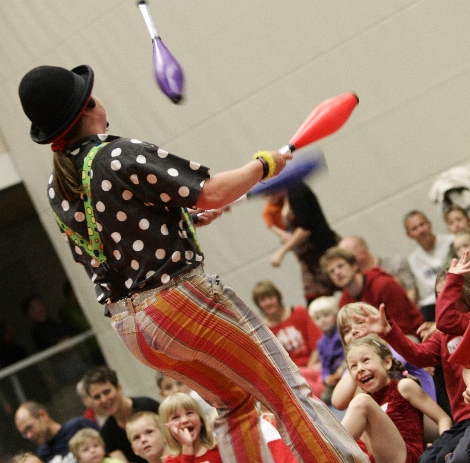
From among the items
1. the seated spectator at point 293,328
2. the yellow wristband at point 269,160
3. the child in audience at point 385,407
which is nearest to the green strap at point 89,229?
the yellow wristband at point 269,160

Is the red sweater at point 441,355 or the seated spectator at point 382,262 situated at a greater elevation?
the seated spectator at point 382,262

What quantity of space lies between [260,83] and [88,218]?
399 cm

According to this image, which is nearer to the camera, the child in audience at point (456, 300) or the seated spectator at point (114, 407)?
the child in audience at point (456, 300)

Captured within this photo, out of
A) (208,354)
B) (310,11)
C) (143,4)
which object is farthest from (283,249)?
(208,354)

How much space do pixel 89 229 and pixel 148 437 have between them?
178cm

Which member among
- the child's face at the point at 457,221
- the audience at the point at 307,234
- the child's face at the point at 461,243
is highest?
the audience at the point at 307,234

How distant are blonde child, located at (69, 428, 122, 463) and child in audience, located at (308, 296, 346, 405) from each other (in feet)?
4.04

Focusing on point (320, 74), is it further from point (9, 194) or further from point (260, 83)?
point (9, 194)

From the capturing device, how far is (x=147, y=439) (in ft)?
12.4

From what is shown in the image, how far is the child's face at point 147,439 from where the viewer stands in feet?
12.4

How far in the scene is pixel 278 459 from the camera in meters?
2.90

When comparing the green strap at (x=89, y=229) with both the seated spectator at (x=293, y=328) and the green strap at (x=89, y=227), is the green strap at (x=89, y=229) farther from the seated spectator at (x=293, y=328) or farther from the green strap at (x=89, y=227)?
the seated spectator at (x=293, y=328)

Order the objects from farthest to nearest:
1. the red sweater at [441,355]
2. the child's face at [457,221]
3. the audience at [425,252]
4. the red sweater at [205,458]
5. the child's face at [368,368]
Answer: the audience at [425,252]
the child's face at [457,221]
the red sweater at [205,458]
the child's face at [368,368]
the red sweater at [441,355]

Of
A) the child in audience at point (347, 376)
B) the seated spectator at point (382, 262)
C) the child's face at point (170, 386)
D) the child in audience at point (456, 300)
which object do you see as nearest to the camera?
the child in audience at point (456, 300)
